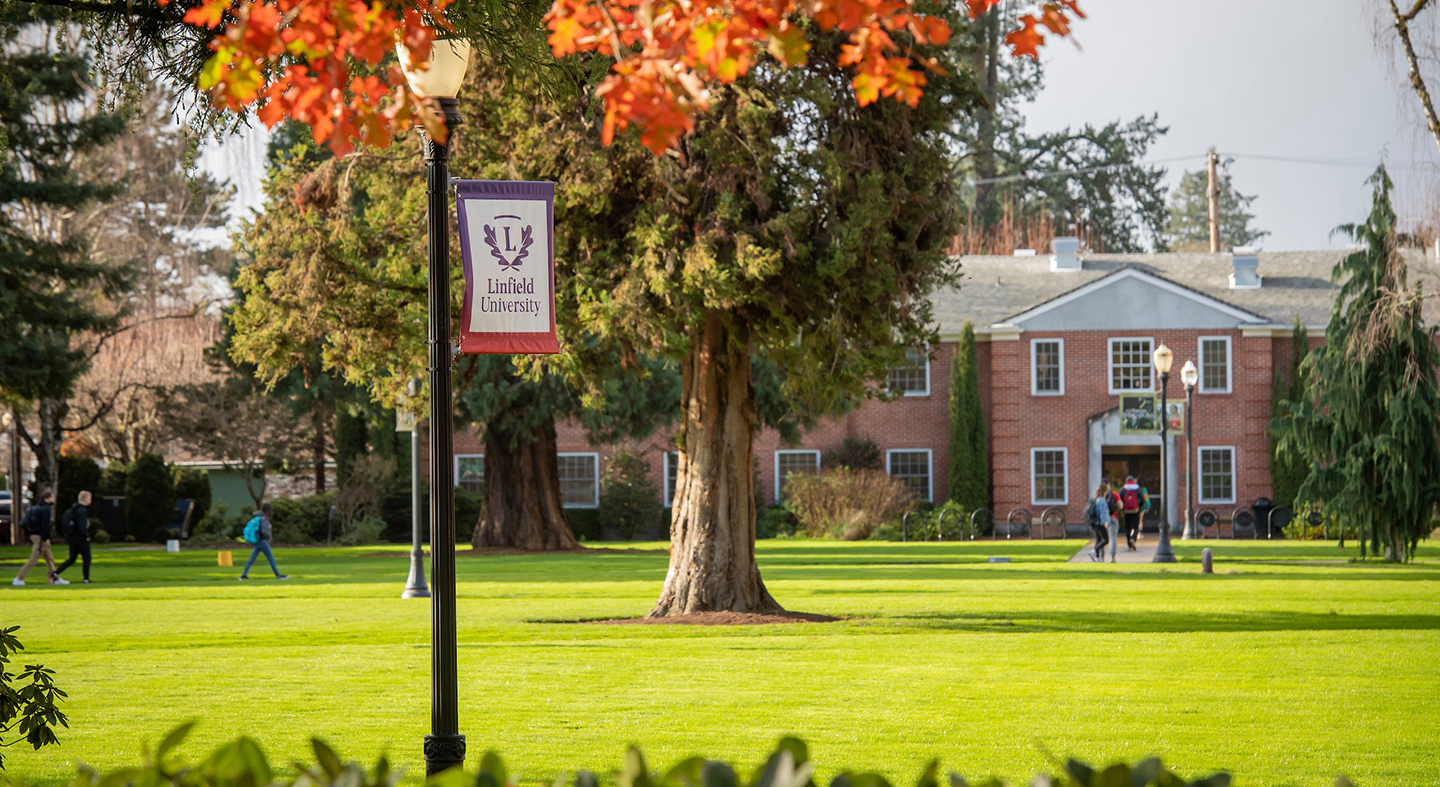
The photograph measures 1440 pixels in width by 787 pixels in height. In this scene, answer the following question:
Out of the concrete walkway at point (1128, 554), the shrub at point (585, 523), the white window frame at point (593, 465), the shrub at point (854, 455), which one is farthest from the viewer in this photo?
the white window frame at point (593, 465)

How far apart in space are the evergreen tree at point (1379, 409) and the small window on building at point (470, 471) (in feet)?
88.7

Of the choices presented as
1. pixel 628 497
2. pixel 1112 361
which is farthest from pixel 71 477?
pixel 1112 361

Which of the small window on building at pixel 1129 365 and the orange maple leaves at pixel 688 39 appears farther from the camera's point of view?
the small window on building at pixel 1129 365

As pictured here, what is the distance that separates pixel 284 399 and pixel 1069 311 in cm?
2227

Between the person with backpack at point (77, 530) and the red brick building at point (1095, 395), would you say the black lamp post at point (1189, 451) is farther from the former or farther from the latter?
the person with backpack at point (77, 530)

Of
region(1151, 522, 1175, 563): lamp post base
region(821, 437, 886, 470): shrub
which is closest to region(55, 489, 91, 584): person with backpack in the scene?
region(1151, 522, 1175, 563): lamp post base

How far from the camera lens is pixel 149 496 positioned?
142 feet

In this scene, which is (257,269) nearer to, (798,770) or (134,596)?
(134,596)

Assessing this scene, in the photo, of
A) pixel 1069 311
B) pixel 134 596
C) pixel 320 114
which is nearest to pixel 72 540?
pixel 134 596

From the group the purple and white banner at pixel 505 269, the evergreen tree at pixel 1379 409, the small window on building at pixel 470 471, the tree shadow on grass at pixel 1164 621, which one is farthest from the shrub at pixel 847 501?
the purple and white banner at pixel 505 269

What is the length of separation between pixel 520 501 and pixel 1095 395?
56.7 ft

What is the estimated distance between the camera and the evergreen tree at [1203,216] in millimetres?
82000

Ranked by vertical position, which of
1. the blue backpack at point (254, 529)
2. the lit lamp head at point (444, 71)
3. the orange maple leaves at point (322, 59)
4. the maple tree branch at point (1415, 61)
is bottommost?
the blue backpack at point (254, 529)

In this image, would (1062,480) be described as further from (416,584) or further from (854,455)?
(416,584)
